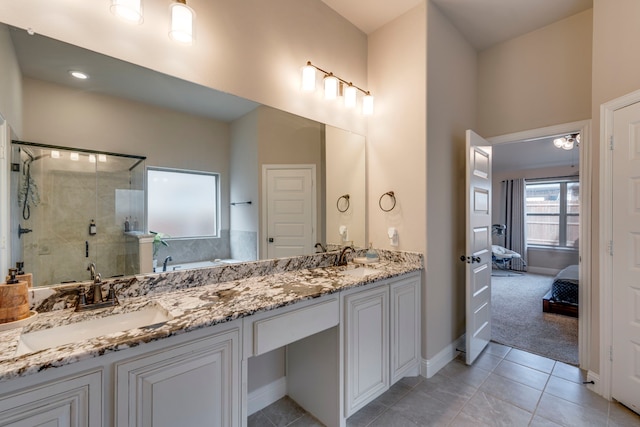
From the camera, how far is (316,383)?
1.77m

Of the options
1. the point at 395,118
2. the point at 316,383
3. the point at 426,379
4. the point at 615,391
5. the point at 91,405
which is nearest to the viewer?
the point at 91,405

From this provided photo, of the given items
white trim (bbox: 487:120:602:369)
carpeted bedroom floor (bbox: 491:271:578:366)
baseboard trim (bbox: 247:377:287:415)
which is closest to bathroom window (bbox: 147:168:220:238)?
baseboard trim (bbox: 247:377:287:415)

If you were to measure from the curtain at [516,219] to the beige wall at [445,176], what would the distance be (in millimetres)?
4612

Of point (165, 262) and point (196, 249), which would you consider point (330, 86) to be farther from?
point (165, 262)

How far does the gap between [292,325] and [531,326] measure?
3.24 m

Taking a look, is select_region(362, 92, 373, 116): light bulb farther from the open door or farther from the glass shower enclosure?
the glass shower enclosure

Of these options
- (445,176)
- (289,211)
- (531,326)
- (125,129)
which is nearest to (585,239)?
(445,176)

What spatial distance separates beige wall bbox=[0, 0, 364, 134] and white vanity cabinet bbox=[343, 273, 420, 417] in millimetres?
1433

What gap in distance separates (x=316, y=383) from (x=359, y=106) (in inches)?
90.4

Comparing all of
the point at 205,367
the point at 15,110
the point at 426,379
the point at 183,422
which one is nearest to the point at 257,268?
the point at 205,367

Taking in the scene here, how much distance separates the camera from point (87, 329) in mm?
1099

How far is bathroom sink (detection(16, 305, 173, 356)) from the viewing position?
3.19ft

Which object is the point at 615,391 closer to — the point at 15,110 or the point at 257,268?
the point at 257,268

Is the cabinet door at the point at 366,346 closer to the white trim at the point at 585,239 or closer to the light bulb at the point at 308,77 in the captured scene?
the light bulb at the point at 308,77
